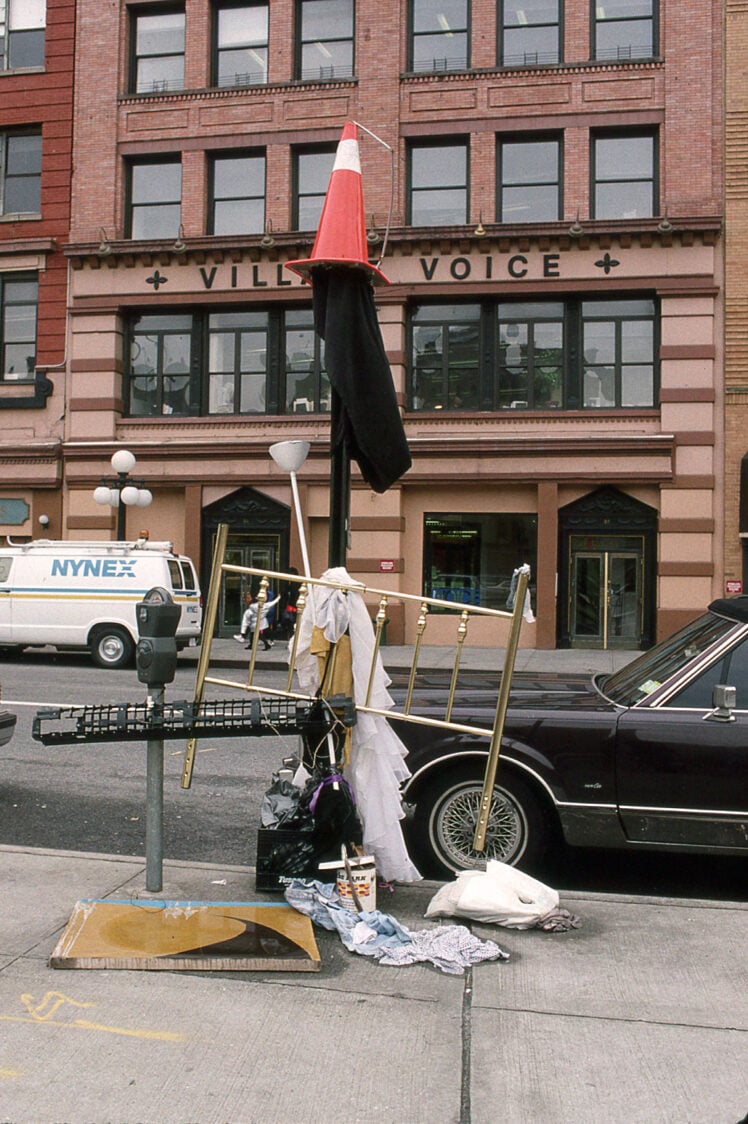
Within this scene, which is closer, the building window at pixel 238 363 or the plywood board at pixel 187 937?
the plywood board at pixel 187 937

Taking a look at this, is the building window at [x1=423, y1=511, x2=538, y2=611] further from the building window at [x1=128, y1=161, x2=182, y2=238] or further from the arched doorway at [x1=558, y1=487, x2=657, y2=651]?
the building window at [x1=128, y1=161, x2=182, y2=238]

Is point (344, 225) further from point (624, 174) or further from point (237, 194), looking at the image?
point (237, 194)

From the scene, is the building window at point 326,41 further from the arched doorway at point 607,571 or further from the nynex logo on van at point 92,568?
the nynex logo on van at point 92,568

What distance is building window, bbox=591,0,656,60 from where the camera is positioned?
22.3 m

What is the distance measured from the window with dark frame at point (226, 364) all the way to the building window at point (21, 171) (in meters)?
4.14

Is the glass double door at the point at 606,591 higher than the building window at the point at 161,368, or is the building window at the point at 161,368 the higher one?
the building window at the point at 161,368

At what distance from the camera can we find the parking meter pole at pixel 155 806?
4.99m

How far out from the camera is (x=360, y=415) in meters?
5.64

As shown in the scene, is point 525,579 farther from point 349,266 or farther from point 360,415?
point 349,266

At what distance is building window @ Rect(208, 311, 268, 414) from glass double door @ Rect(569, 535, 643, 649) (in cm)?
803

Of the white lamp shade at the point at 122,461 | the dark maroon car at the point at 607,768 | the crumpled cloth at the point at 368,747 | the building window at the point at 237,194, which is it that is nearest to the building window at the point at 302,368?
the building window at the point at 237,194

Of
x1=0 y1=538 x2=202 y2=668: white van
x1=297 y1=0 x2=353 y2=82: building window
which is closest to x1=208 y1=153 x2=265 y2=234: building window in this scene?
x1=297 y1=0 x2=353 y2=82: building window

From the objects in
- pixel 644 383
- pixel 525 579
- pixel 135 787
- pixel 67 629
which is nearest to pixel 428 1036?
pixel 525 579

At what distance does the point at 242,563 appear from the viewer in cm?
2438
